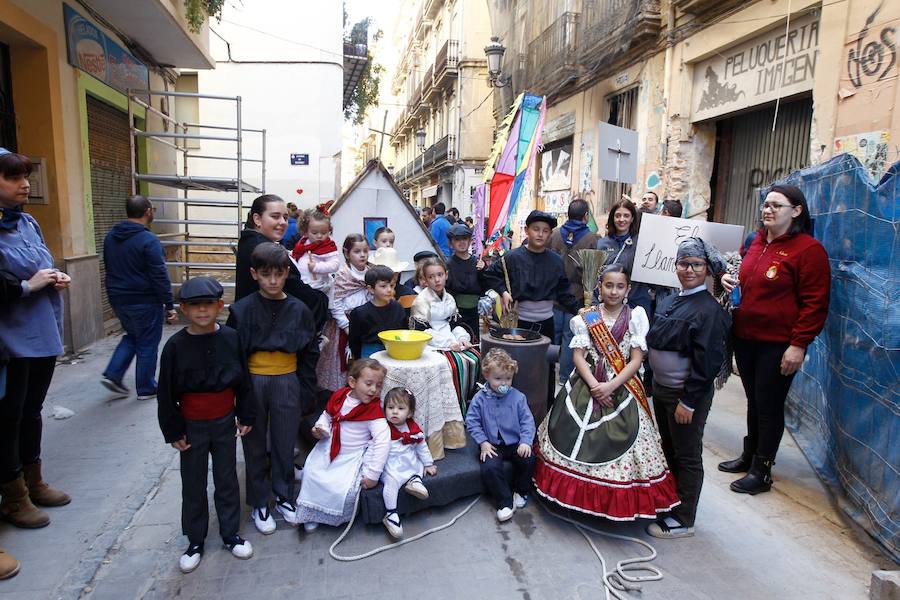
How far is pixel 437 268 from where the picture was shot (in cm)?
414

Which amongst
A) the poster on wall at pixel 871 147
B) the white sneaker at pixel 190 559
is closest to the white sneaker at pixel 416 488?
the white sneaker at pixel 190 559

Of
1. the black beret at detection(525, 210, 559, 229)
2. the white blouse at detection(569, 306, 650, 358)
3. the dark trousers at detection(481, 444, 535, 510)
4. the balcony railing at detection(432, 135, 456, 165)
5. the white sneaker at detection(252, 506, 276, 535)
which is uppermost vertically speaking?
the balcony railing at detection(432, 135, 456, 165)

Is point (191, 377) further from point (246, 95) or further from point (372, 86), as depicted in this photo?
point (372, 86)

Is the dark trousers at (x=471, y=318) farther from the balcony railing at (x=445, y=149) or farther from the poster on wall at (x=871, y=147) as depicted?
the balcony railing at (x=445, y=149)

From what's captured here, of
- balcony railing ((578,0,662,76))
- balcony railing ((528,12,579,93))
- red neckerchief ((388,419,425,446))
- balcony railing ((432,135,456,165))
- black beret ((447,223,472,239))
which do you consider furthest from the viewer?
balcony railing ((432,135,456,165))

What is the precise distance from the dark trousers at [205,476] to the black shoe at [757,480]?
313 cm

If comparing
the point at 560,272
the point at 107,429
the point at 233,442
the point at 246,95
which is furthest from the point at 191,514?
the point at 246,95

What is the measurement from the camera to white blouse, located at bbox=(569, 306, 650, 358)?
3281mm

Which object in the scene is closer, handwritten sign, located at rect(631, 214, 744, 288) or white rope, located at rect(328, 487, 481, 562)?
white rope, located at rect(328, 487, 481, 562)

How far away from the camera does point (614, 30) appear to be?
31.8ft

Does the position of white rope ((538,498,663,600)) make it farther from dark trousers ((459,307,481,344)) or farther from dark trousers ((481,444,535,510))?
dark trousers ((459,307,481,344))

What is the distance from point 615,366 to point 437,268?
1.48m

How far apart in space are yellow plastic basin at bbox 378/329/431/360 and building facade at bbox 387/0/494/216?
1911 centimetres

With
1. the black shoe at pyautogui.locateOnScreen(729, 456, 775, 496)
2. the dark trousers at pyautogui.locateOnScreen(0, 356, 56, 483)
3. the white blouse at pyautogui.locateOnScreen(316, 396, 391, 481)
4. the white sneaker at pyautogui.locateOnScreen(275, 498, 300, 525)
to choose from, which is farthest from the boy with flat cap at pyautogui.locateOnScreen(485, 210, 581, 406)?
the dark trousers at pyautogui.locateOnScreen(0, 356, 56, 483)
